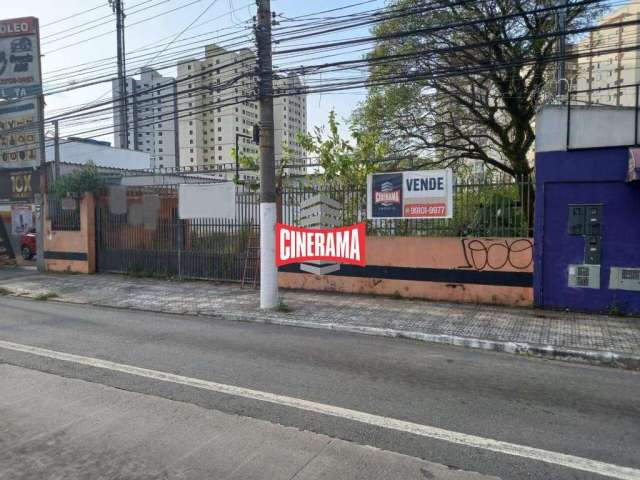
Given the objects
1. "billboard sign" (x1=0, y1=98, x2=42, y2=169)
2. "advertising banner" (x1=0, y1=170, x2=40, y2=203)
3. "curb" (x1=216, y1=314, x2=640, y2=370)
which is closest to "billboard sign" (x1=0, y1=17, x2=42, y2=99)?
"billboard sign" (x1=0, y1=98, x2=42, y2=169)

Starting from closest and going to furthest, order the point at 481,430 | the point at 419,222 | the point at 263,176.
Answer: the point at 481,430
the point at 263,176
the point at 419,222

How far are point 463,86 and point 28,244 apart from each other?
61.9 feet

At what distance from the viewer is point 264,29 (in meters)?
9.65

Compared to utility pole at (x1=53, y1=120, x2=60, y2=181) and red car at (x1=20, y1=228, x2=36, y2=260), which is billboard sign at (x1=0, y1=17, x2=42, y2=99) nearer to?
utility pole at (x1=53, y1=120, x2=60, y2=181)

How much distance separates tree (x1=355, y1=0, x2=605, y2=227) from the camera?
13.6m

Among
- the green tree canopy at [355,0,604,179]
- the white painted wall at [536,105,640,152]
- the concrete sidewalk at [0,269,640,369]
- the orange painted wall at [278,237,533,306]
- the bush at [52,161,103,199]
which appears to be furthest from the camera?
the bush at [52,161,103,199]

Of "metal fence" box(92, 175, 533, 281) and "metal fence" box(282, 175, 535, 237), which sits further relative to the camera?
"metal fence" box(92, 175, 533, 281)

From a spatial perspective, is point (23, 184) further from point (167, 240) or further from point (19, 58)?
point (167, 240)

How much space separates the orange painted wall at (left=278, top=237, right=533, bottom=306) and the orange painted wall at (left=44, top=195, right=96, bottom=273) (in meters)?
8.74

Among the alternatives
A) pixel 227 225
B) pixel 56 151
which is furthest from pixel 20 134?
pixel 227 225

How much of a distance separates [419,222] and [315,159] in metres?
5.59

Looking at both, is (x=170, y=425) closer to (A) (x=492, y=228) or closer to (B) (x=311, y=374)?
(B) (x=311, y=374)

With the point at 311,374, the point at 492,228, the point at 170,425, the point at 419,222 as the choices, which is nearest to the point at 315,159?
the point at 419,222

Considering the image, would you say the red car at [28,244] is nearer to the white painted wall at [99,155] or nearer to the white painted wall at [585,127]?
the white painted wall at [99,155]
